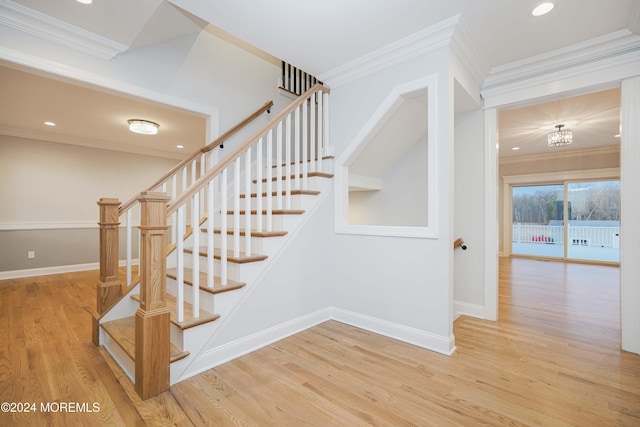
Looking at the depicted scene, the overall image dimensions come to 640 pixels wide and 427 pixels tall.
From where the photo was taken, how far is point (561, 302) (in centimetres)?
361

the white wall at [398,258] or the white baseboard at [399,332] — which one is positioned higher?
the white wall at [398,258]

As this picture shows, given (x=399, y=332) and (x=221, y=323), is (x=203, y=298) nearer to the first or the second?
(x=221, y=323)

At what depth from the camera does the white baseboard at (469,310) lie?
3.04 m

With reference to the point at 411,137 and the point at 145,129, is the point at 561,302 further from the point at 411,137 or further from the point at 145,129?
the point at 145,129

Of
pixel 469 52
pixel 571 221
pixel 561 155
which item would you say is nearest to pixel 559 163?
pixel 561 155

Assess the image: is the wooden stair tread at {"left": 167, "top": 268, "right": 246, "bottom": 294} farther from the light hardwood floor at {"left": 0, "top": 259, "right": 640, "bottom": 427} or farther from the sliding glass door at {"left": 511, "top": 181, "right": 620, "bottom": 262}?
the sliding glass door at {"left": 511, "top": 181, "right": 620, "bottom": 262}

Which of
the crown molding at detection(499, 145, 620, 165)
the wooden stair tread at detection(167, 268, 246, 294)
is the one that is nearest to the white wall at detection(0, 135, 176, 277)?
the wooden stair tread at detection(167, 268, 246, 294)

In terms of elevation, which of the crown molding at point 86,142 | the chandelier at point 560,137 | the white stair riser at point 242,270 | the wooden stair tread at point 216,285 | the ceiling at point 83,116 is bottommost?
the wooden stair tread at point 216,285

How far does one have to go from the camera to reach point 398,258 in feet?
8.30

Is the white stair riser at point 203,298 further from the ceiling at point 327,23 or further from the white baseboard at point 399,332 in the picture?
the ceiling at point 327,23

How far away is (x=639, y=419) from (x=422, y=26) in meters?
2.83

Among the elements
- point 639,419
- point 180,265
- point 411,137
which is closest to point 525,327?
point 639,419

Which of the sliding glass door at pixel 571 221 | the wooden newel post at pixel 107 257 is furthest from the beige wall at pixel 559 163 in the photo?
the wooden newel post at pixel 107 257

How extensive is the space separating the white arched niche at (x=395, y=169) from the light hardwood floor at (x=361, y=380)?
103cm
